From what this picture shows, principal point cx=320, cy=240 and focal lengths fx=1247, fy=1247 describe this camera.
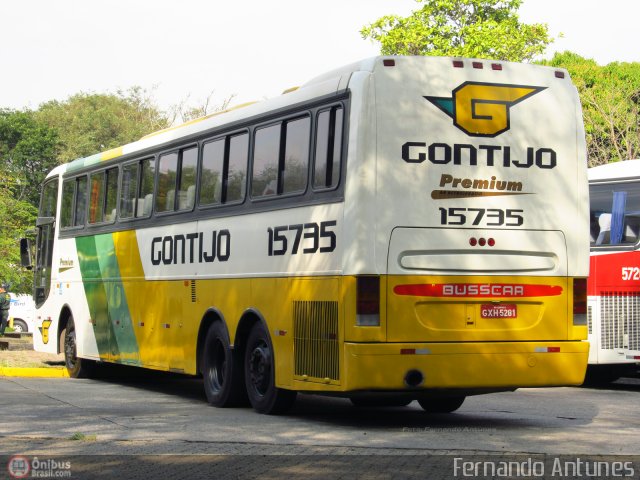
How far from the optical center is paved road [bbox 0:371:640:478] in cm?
1000

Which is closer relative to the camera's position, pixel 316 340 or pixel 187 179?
pixel 316 340

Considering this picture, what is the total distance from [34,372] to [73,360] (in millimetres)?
654

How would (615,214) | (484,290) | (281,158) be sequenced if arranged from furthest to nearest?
(615,214) < (281,158) < (484,290)

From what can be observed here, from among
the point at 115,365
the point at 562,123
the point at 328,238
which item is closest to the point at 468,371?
the point at 328,238

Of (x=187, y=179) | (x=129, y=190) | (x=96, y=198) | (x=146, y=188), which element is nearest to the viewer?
(x=187, y=179)

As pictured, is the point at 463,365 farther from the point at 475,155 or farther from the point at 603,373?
the point at 603,373

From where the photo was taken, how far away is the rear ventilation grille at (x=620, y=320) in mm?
18672

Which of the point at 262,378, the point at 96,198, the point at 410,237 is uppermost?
the point at 96,198

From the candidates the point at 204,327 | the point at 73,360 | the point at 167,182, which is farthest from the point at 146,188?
the point at 73,360

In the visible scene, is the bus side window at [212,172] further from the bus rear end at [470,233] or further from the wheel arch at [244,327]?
the bus rear end at [470,233]

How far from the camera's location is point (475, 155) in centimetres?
1220

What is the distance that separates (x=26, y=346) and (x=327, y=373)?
1914cm

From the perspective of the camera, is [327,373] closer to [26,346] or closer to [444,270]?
[444,270]
